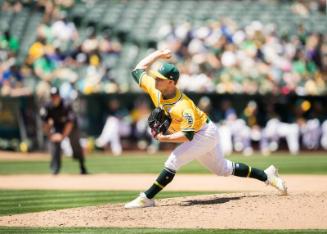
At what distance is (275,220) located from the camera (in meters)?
8.11

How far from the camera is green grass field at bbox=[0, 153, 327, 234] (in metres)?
7.78

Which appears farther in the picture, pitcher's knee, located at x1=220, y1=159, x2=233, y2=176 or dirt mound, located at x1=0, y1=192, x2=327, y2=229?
pitcher's knee, located at x1=220, y1=159, x2=233, y2=176

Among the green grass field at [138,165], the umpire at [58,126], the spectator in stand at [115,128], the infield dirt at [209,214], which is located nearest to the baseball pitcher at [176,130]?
the infield dirt at [209,214]

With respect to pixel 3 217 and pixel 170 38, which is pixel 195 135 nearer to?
pixel 3 217

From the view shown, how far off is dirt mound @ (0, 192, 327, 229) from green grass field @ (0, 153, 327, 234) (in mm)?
399

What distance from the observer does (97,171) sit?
53.9ft

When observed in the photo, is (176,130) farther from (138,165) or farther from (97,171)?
(138,165)

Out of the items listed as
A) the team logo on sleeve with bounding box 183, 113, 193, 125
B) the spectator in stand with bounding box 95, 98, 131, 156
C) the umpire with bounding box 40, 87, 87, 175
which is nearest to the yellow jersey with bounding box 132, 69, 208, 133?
the team logo on sleeve with bounding box 183, 113, 193, 125

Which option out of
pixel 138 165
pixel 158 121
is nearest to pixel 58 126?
pixel 138 165

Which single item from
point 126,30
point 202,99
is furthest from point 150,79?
point 126,30

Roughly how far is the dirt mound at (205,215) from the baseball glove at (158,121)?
895mm

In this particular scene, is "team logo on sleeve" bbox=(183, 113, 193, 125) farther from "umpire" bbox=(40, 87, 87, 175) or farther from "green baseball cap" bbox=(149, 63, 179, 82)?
"umpire" bbox=(40, 87, 87, 175)

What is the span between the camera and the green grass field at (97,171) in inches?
306

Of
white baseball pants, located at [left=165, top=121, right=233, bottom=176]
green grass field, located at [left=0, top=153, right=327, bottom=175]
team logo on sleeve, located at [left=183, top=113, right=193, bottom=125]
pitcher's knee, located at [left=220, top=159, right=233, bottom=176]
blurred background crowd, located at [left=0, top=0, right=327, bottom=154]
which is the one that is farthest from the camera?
blurred background crowd, located at [left=0, top=0, right=327, bottom=154]
